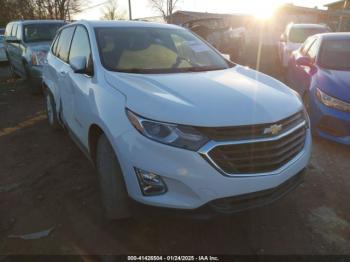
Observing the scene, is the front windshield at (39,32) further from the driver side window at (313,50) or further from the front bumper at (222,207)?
the front bumper at (222,207)

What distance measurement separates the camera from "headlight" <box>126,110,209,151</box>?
212 centimetres

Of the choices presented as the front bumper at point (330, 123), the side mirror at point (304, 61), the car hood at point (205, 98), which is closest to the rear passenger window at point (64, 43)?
the car hood at point (205, 98)

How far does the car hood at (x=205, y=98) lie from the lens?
7.24 ft

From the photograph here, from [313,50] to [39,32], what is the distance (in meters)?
6.81

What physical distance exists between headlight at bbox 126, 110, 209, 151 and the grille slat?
12 centimetres

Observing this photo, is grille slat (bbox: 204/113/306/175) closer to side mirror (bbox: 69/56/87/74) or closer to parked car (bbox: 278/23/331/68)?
side mirror (bbox: 69/56/87/74)

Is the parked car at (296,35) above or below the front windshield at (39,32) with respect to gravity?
below

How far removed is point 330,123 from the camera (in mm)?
4297

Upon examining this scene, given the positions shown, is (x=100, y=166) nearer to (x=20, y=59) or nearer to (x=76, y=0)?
(x=20, y=59)

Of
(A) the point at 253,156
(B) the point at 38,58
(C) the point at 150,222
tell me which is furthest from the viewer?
(B) the point at 38,58

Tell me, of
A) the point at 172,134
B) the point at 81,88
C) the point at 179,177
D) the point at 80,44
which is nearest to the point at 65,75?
the point at 80,44

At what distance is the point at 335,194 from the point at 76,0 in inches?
1568

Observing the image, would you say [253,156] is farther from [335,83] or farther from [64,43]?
[64,43]

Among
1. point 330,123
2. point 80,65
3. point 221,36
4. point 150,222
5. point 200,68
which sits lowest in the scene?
point 150,222
